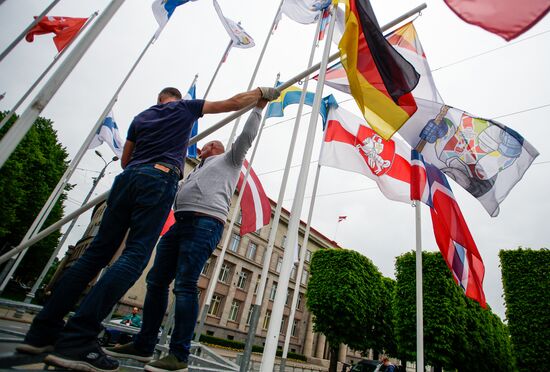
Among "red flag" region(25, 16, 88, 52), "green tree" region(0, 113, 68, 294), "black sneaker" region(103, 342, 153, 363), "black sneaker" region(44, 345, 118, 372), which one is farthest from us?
→ "green tree" region(0, 113, 68, 294)

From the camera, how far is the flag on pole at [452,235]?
562 centimetres

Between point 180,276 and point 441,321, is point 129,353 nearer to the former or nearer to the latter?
point 180,276

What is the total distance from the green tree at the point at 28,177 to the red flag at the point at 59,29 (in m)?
15.2

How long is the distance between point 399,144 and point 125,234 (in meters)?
6.56

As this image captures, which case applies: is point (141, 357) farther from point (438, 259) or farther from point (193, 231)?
point (438, 259)

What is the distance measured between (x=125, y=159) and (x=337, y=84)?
177 inches

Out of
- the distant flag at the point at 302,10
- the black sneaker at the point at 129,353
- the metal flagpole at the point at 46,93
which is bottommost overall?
the black sneaker at the point at 129,353

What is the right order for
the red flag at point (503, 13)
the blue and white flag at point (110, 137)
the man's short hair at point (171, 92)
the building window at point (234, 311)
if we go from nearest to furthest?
the red flag at point (503, 13) < the man's short hair at point (171, 92) < the blue and white flag at point (110, 137) < the building window at point (234, 311)

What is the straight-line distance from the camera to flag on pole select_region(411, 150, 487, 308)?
5621 mm

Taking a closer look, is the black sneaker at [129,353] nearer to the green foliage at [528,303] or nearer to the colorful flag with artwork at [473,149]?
the colorful flag with artwork at [473,149]

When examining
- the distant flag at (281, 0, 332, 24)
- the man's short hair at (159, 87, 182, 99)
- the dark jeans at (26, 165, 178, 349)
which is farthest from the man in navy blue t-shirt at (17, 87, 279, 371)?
the distant flag at (281, 0, 332, 24)

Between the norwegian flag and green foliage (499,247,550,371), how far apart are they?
13845mm

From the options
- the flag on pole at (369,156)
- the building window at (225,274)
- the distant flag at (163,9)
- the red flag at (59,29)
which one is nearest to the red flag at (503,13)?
the flag on pole at (369,156)

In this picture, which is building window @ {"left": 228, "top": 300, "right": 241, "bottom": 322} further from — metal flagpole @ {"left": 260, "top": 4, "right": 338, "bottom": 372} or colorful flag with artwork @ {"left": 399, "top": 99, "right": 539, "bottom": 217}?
metal flagpole @ {"left": 260, "top": 4, "right": 338, "bottom": 372}
